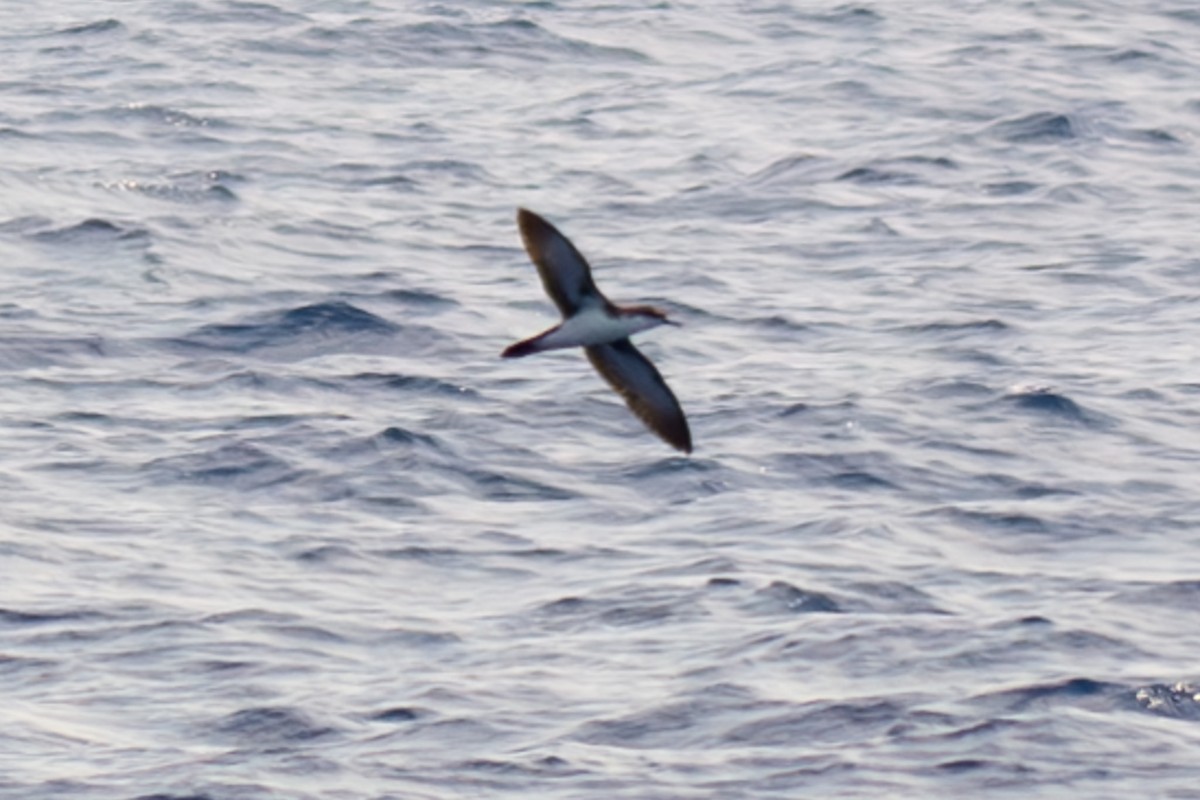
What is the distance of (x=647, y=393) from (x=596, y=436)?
492cm

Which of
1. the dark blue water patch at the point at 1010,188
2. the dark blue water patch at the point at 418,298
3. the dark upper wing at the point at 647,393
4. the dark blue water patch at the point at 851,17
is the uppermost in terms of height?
the dark upper wing at the point at 647,393

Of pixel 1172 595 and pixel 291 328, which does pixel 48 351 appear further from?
pixel 1172 595

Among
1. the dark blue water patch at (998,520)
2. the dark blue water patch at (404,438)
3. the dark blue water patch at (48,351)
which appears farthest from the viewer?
the dark blue water patch at (48,351)

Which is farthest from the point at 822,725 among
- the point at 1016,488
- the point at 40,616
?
the point at 40,616

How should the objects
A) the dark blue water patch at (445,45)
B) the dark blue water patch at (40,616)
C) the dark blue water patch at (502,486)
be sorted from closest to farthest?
the dark blue water patch at (40,616)
the dark blue water patch at (502,486)
the dark blue water patch at (445,45)

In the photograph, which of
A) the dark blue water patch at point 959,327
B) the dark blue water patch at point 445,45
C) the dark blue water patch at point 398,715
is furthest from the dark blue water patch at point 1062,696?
the dark blue water patch at point 445,45

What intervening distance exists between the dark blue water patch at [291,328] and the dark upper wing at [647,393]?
22.6 feet

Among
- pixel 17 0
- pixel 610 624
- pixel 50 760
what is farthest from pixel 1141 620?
pixel 17 0

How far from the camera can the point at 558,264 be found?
10742 millimetres

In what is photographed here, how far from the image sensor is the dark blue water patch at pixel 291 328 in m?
18.4

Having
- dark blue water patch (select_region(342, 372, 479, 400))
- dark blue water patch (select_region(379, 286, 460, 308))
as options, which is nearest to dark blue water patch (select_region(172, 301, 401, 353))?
dark blue water patch (select_region(379, 286, 460, 308))

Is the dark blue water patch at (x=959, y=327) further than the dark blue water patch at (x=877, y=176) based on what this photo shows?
No

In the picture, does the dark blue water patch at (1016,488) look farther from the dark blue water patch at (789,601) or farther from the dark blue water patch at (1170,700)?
the dark blue water patch at (1170,700)

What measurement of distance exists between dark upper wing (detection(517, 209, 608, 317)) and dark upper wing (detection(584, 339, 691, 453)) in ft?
2.59
